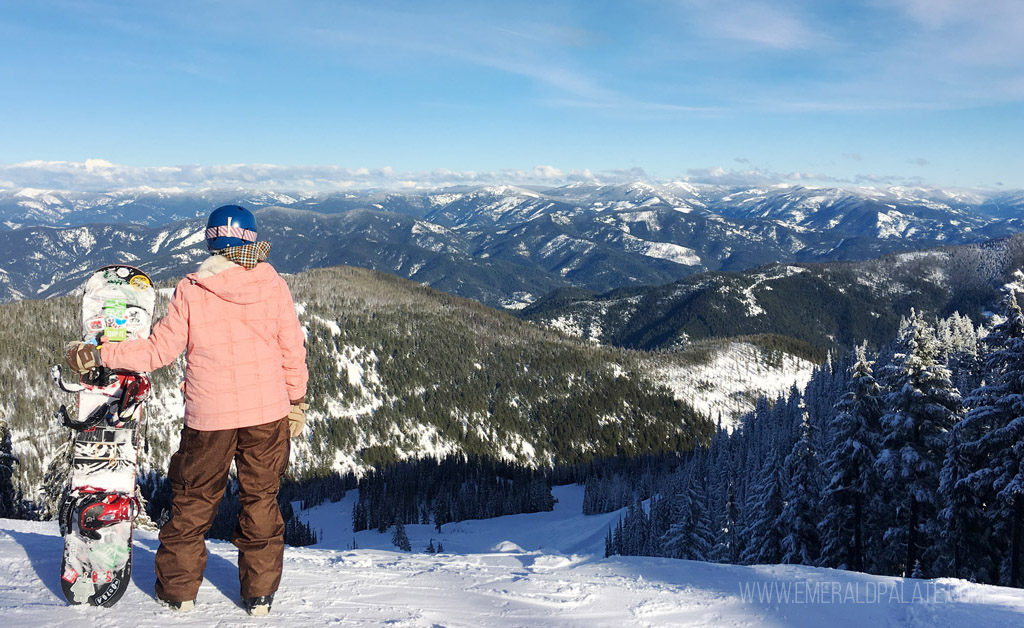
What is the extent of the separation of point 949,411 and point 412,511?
106046 millimetres

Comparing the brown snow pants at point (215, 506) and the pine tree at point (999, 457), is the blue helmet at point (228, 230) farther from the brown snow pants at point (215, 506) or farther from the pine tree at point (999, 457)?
the pine tree at point (999, 457)

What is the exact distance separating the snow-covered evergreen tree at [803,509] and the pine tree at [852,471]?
148cm

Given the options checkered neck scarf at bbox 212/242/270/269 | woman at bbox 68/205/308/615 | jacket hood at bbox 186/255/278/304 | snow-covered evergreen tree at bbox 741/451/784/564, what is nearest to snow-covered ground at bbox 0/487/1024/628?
woman at bbox 68/205/308/615

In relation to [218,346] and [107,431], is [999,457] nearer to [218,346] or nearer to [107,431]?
[218,346]

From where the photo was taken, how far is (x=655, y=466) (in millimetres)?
138750

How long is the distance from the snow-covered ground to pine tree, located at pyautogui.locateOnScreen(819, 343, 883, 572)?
17.8 m

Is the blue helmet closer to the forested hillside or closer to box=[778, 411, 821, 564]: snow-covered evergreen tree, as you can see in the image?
box=[778, 411, 821, 564]: snow-covered evergreen tree

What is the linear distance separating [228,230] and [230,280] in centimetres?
57

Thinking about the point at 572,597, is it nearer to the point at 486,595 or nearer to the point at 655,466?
the point at 486,595

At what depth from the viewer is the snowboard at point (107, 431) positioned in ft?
19.7

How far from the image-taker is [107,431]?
6.32m

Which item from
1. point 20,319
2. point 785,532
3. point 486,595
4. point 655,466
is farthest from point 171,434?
point 486,595

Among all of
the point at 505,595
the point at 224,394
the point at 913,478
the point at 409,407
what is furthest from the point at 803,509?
the point at 409,407
